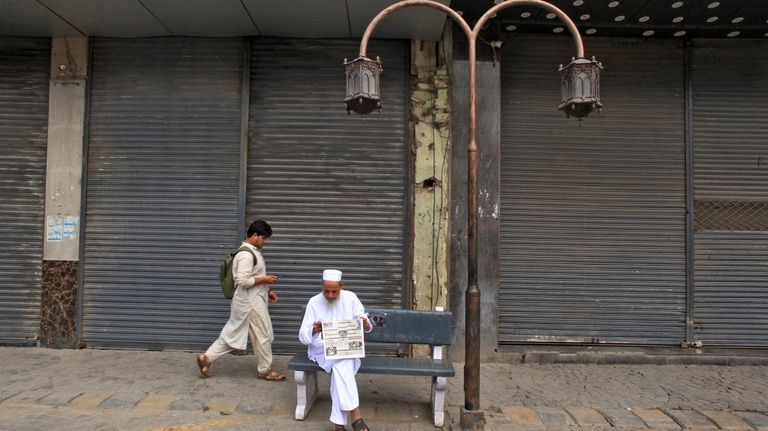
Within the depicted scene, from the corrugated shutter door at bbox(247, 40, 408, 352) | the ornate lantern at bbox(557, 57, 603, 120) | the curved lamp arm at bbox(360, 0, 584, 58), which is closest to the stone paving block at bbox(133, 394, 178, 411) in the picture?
the corrugated shutter door at bbox(247, 40, 408, 352)

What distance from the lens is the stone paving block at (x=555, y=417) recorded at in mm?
4855

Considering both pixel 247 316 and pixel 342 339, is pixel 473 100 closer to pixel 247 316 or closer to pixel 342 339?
pixel 342 339

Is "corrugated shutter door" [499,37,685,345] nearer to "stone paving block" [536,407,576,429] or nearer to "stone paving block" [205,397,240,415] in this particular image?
"stone paving block" [536,407,576,429]

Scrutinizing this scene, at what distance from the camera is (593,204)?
7.42m

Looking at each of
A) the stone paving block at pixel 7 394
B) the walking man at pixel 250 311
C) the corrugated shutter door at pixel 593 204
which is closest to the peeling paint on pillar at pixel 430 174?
the corrugated shutter door at pixel 593 204

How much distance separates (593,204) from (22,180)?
7.67 m

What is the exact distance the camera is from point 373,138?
7195 millimetres

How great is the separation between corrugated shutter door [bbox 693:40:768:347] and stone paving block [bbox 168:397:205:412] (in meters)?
6.34

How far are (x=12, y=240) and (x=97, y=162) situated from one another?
153 centimetres

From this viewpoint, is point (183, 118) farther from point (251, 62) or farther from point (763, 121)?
point (763, 121)

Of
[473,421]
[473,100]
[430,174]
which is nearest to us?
[473,421]

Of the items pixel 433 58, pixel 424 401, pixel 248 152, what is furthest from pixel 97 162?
pixel 424 401

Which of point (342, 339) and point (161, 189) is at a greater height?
point (161, 189)

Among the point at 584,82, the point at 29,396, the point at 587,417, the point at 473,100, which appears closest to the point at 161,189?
the point at 29,396
